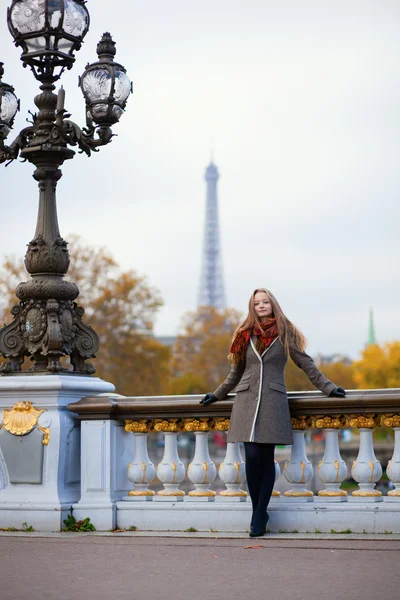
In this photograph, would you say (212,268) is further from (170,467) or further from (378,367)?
(170,467)

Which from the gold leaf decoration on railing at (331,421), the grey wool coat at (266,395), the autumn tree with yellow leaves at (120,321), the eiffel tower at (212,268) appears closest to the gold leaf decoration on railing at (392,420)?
the gold leaf decoration on railing at (331,421)

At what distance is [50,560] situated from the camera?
793cm

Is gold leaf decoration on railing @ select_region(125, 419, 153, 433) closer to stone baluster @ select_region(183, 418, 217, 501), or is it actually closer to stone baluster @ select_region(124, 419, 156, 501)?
stone baluster @ select_region(124, 419, 156, 501)

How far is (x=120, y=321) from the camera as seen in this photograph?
53062mm

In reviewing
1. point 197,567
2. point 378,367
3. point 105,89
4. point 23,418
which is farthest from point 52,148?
point 378,367

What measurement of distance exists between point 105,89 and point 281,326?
2.77 metres

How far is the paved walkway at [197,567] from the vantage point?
6.44m

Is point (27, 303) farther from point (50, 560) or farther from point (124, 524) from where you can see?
point (50, 560)

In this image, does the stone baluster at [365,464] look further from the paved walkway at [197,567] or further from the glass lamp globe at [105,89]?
the glass lamp globe at [105,89]

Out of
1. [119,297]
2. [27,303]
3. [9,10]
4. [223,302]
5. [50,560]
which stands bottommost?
[50,560]

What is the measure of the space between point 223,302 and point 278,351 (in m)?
148

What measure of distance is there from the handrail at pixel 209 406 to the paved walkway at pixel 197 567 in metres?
1.00

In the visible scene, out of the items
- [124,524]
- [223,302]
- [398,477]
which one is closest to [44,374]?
[124,524]

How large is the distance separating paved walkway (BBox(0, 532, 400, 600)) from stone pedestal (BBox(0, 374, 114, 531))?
1.60ft
